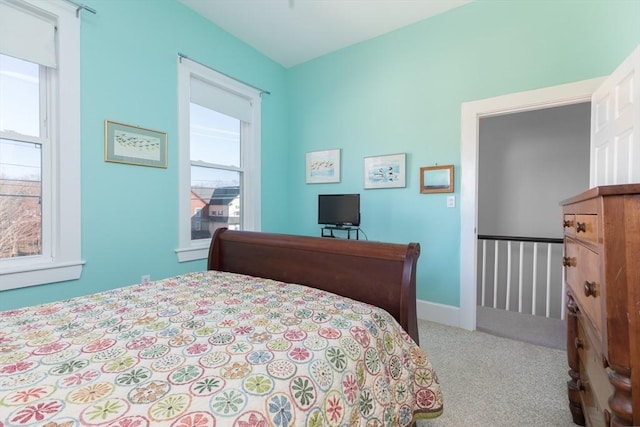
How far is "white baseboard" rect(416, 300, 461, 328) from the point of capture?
2.80 m

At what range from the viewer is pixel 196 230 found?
3.04 meters

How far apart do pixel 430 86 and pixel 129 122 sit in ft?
9.09

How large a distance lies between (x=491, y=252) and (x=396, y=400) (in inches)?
137

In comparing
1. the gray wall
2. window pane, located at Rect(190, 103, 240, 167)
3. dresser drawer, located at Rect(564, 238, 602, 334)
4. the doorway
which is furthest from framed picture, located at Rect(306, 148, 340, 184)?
dresser drawer, located at Rect(564, 238, 602, 334)

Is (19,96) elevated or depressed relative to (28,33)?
depressed

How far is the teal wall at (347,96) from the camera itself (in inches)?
86.5

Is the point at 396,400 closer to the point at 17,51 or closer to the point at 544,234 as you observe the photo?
the point at 17,51

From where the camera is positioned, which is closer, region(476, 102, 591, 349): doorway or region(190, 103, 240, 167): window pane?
region(190, 103, 240, 167): window pane

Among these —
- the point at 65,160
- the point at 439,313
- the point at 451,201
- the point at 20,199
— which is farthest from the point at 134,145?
the point at 439,313

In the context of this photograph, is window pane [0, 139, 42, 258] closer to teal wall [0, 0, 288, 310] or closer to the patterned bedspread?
teal wall [0, 0, 288, 310]

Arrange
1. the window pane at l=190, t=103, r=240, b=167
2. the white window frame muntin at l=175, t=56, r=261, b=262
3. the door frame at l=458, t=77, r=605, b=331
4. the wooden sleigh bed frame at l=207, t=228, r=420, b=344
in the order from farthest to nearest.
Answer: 1. the window pane at l=190, t=103, r=240, b=167
2. the white window frame muntin at l=175, t=56, r=261, b=262
3. the door frame at l=458, t=77, r=605, b=331
4. the wooden sleigh bed frame at l=207, t=228, r=420, b=344

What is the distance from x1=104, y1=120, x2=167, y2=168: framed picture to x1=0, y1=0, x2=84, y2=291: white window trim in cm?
20

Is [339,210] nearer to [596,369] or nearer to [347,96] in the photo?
[347,96]

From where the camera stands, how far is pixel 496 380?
74.3 inches
